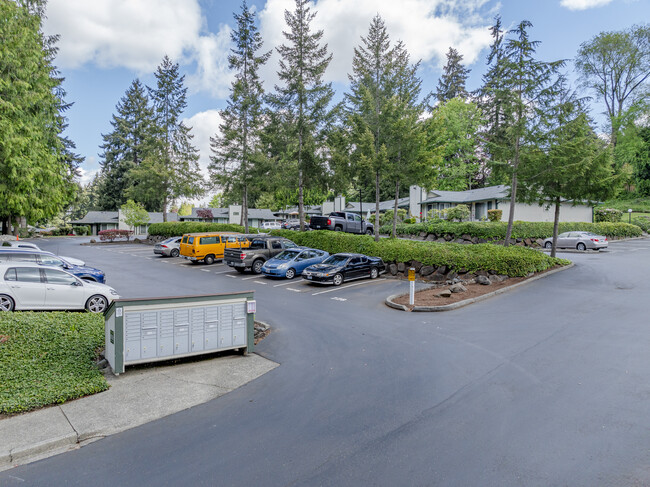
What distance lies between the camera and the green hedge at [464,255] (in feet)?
51.9

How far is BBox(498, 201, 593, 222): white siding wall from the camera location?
3216cm

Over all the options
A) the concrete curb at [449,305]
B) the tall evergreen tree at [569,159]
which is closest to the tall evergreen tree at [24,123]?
the concrete curb at [449,305]

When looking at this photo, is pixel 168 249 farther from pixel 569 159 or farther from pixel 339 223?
pixel 569 159

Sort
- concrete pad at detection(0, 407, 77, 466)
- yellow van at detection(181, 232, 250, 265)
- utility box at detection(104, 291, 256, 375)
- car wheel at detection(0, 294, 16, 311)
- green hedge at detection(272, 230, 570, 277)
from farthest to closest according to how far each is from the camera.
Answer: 1. yellow van at detection(181, 232, 250, 265)
2. green hedge at detection(272, 230, 570, 277)
3. car wheel at detection(0, 294, 16, 311)
4. utility box at detection(104, 291, 256, 375)
5. concrete pad at detection(0, 407, 77, 466)

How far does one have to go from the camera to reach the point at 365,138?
19.0 metres

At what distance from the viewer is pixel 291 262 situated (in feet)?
59.0

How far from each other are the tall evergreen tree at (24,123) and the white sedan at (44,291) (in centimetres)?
473

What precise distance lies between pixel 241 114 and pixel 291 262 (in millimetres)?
20288

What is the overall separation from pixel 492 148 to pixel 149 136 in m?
36.3

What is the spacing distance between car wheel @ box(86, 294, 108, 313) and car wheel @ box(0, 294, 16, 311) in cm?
171

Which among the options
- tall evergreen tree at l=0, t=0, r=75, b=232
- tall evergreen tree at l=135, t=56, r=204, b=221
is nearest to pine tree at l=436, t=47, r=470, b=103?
tall evergreen tree at l=135, t=56, r=204, b=221

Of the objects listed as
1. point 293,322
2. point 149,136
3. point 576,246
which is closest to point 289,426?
point 293,322

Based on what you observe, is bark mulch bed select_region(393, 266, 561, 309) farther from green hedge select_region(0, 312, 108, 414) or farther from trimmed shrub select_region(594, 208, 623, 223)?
trimmed shrub select_region(594, 208, 623, 223)

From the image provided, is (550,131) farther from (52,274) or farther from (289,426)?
(52,274)
